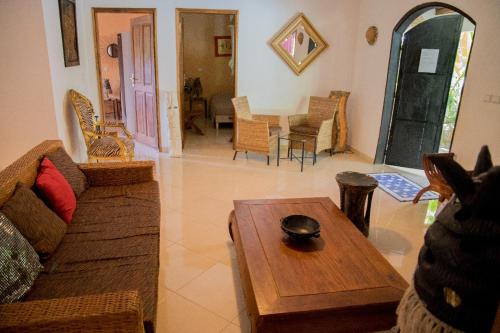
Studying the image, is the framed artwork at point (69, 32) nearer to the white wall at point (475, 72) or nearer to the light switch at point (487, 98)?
the white wall at point (475, 72)

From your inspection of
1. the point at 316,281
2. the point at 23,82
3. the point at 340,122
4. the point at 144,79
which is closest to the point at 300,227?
the point at 316,281

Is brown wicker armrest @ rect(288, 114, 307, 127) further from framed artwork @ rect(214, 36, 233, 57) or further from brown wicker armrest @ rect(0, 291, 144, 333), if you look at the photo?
brown wicker armrest @ rect(0, 291, 144, 333)

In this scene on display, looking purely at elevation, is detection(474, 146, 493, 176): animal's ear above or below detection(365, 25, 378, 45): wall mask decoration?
below

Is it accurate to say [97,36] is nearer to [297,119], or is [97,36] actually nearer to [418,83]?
[297,119]

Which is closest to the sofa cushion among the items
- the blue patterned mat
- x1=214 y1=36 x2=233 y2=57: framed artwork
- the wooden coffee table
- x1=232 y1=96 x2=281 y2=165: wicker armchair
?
the wooden coffee table

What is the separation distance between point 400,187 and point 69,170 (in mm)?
3711


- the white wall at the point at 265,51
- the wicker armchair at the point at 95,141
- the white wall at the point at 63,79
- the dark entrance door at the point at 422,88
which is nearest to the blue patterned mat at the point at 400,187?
the dark entrance door at the point at 422,88

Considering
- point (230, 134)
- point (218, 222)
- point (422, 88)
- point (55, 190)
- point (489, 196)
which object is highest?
point (422, 88)

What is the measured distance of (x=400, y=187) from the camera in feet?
14.7

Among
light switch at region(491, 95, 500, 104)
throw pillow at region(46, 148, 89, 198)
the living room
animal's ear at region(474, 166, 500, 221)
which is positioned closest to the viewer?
animal's ear at region(474, 166, 500, 221)

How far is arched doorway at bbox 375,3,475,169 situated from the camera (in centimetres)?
454

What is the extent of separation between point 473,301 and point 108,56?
9197 mm

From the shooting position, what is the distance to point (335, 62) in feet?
19.3

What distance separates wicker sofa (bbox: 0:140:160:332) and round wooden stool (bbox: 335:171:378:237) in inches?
59.9
